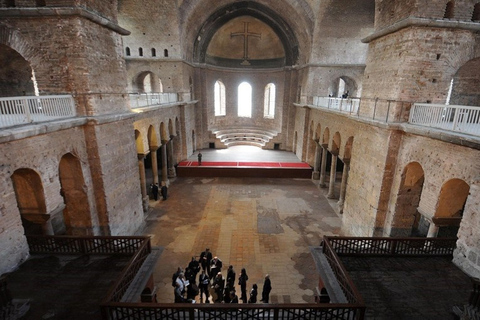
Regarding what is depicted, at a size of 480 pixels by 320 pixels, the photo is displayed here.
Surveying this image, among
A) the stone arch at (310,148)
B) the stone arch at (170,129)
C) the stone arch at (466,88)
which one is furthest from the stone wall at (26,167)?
the stone arch at (310,148)

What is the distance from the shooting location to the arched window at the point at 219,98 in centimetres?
2852

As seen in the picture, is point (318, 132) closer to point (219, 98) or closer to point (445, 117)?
point (445, 117)

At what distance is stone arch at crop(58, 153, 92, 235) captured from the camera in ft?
29.8

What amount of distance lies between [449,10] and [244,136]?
2115 cm

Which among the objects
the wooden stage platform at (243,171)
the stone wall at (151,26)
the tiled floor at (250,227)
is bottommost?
the tiled floor at (250,227)

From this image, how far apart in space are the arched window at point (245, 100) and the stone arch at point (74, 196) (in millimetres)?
21774

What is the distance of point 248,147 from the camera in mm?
27344

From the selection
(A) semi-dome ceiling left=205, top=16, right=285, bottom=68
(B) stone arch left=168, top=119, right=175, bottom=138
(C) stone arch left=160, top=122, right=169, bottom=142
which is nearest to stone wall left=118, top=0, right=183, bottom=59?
(B) stone arch left=168, top=119, right=175, bottom=138

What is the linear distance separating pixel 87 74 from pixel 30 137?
2.77 m

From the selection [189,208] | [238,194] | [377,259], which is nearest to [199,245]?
[189,208]

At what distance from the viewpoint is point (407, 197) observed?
9445 mm

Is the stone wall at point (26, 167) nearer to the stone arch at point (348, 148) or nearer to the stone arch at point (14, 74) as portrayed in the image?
the stone arch at point (14, 74)

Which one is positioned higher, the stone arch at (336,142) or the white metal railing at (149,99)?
the white metal railing at (149,99)

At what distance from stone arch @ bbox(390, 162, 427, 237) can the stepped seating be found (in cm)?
1766
